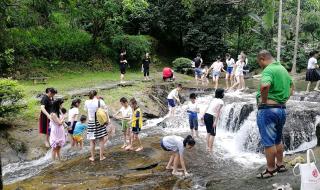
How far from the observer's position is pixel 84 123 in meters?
12.2

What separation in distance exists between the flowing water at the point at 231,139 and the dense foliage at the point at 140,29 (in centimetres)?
906

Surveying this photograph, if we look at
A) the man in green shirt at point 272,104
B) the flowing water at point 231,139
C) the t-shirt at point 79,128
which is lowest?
the flowing water at point 231,139

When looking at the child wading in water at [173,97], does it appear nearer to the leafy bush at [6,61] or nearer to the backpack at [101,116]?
the backpack at [101,116]

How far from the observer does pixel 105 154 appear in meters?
11.4

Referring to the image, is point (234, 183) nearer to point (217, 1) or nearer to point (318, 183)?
point (318, 183)

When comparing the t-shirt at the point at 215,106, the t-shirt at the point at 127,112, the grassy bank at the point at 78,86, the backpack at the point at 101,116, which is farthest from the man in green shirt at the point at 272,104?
the grassy bank at the point at 78,86

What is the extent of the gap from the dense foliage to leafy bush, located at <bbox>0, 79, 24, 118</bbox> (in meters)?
8.55

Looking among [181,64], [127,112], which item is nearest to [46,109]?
[127,112]

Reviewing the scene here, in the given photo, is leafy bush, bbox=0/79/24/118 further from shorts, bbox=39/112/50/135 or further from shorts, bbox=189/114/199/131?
shorts, bbox=189/114/199/131

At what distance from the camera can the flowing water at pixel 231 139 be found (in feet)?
32.8

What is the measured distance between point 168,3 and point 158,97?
1227 cm

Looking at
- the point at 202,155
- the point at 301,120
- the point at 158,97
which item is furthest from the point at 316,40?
the point at 202,155

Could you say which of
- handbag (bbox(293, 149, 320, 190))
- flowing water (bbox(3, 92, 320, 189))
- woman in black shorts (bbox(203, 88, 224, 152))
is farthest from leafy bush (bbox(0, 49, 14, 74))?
handbag (bbox(293, 149, 320, 190))

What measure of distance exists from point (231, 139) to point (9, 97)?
24.7 feet
